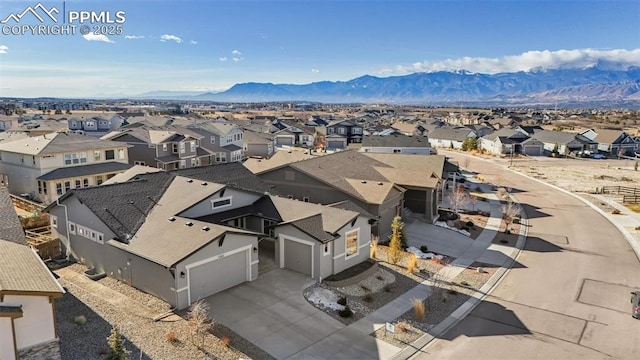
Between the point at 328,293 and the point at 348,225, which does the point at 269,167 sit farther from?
the point at 328,293

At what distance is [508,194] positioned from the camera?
4850cm

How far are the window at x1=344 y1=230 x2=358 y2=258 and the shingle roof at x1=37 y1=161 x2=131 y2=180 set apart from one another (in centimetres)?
2779

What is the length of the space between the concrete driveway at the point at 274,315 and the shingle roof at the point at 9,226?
9.35m

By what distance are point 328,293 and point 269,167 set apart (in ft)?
62.7

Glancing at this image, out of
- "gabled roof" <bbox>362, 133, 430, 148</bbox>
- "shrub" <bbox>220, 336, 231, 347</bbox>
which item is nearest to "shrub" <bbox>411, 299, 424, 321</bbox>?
"shrub" <bbox>220, 336, 231, 347</bbox>

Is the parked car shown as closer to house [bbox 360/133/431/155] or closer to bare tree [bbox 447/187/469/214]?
bare tree [bbox 447/187/469/214]

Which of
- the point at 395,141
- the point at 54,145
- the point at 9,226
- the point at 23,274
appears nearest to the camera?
the point at 23,274

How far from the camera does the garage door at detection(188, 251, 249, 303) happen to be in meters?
19.6

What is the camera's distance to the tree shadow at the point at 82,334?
50.0 ft

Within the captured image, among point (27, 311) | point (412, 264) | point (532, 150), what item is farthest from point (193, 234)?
point (532, 150)

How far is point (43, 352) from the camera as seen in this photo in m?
14.3

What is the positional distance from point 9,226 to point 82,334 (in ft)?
25.6

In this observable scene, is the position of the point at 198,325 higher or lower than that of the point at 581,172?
higher

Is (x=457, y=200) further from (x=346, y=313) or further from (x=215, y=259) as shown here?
(x=215, y=259)
